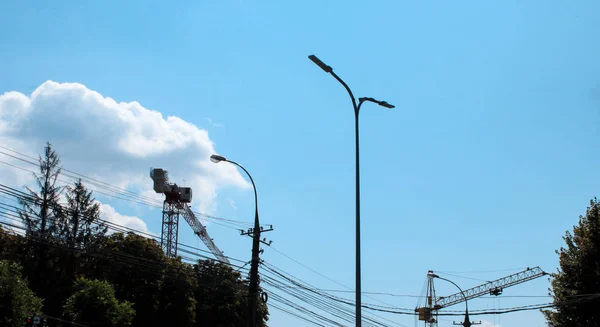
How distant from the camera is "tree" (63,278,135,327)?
144 ft

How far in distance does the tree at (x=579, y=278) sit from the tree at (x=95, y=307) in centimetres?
2780

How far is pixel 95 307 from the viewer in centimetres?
4416

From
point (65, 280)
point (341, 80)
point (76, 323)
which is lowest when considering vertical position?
point (76, 323)

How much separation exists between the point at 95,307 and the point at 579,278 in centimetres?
3051

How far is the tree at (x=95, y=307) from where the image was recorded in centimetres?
4403

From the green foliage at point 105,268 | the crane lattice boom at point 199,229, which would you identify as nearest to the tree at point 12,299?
the green foliage at point 105,268

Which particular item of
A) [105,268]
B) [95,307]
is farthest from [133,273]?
[95,307]

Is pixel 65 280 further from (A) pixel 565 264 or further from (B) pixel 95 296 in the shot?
(A) pixel 565 264

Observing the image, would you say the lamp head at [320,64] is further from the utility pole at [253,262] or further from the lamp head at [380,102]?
the utility pole at [253,262]

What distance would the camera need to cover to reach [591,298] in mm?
35000

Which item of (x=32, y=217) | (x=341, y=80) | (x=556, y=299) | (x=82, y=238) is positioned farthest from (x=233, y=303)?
(x=341, y=80)

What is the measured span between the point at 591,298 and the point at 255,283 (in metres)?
19.6

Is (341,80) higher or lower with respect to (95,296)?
higher

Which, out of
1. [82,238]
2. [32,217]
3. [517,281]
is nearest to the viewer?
[32,217]
